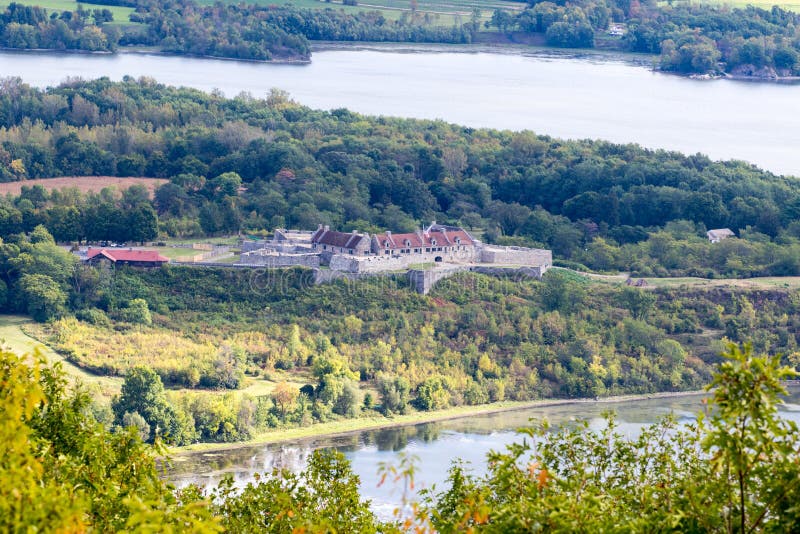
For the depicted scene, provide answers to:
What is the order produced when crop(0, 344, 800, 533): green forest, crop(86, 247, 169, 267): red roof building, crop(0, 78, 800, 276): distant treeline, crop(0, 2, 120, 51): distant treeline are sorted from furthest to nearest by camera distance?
1. crop(0, 2, 120, 51): distant treeline
2. crop(0, 78, 800, 276): distant treeline
3. crop(86, 247, 169, 267): red roof building
4. crop(0, 344, 800, 533): green forest

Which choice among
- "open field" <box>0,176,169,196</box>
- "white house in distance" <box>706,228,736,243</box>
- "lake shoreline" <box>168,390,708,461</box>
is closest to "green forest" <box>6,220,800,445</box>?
"lake shoreline" <box>168,390,708,461</box>

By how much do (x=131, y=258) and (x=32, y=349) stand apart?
19.8 ft

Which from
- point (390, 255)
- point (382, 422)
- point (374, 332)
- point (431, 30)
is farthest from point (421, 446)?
point (431, 30)

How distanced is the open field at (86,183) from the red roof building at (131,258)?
335 inches

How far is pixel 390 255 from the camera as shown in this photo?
42.4m

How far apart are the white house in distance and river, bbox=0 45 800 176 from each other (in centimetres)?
1851

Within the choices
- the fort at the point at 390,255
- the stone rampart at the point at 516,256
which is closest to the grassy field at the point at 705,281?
the stone rampart at the point at 516,256

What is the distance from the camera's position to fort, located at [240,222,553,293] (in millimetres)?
42000

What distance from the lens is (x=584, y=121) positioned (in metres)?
80.1

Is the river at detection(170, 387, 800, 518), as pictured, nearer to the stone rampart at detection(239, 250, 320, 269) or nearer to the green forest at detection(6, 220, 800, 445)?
the green forest at detection(6, 220, 800, 445)

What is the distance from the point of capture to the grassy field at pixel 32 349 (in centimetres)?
3562

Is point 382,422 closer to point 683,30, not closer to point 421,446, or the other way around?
point 421,446

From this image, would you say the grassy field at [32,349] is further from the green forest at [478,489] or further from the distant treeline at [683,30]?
the distant treeline at [683,30]

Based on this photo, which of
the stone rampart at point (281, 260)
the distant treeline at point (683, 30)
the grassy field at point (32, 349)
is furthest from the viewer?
the distant treeline at point (683, 30)
